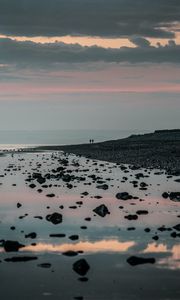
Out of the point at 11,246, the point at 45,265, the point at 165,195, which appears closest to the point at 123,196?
the point at 165,195

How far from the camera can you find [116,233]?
2348 cm

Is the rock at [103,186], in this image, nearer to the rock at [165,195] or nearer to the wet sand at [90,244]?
the wet sand at [90,244]

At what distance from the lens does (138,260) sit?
18734 mm

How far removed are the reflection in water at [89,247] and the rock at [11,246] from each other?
10.5 inches

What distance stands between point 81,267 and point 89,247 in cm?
317

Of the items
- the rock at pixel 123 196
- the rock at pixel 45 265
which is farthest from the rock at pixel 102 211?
the rock at pixel 45 265

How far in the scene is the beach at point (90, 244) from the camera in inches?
631

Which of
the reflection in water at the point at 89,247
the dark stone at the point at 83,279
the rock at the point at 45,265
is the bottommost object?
the dark stone at the point at 83,279

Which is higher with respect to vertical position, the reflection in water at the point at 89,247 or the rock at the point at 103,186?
the rock at the point at 103,186

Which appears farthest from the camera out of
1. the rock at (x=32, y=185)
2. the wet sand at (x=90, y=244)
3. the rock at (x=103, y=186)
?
the rock at (x=32, y=185)

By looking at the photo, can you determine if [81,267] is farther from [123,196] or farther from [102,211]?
[123,196]

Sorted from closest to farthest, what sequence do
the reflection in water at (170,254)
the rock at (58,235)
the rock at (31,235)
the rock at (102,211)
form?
1. the reflection in water at (170,254)
2. the rock at (31,235)
3. the rock at (58,235)
4. the rock at (102,211)

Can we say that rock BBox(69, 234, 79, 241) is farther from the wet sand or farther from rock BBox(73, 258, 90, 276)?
rock BBox(73, 258, 90, 276)

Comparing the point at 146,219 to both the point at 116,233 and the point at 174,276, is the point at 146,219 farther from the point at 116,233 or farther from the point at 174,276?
the point at 174,276
